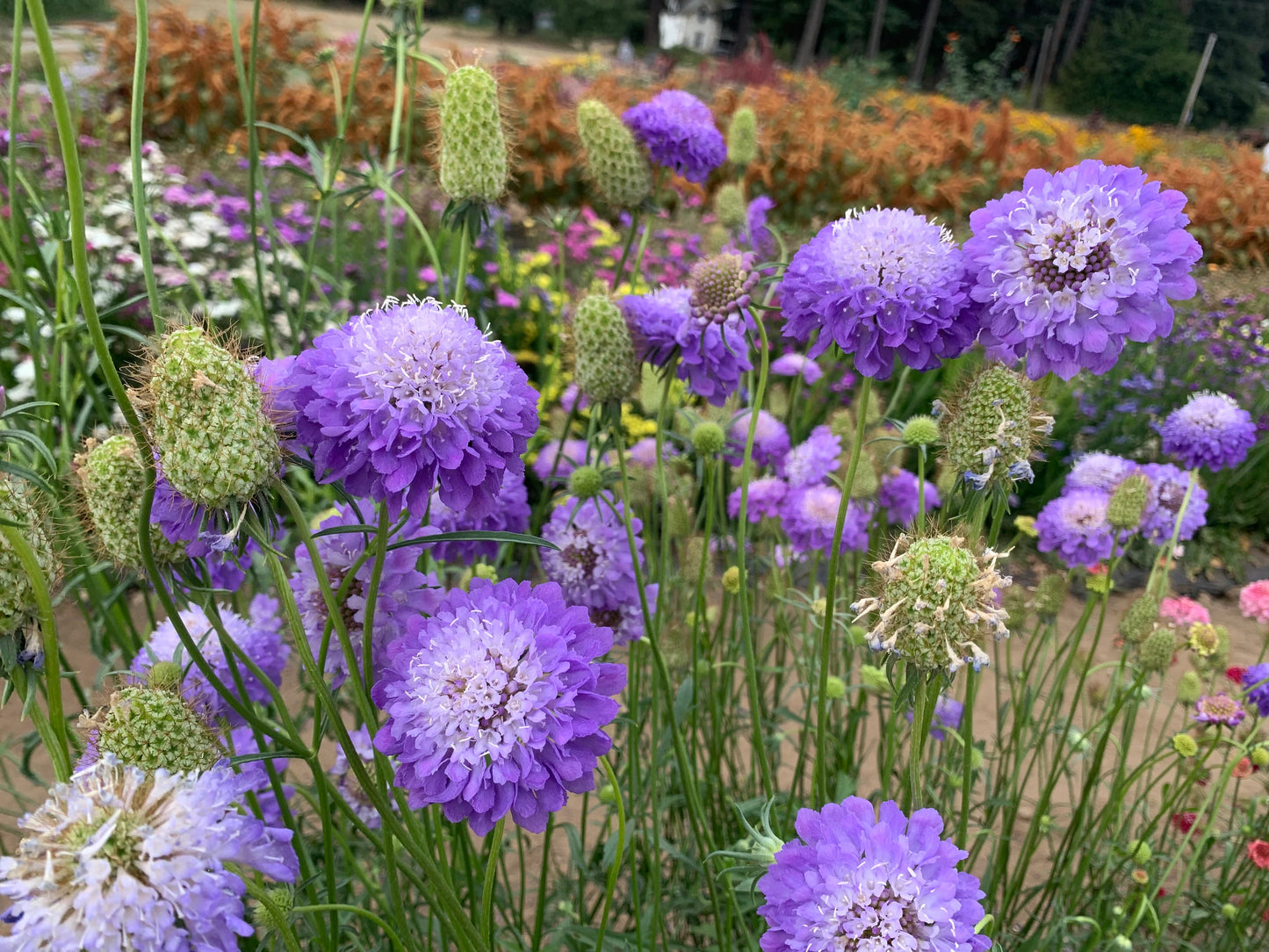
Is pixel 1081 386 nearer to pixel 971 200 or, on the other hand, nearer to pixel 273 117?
pixel 971 200

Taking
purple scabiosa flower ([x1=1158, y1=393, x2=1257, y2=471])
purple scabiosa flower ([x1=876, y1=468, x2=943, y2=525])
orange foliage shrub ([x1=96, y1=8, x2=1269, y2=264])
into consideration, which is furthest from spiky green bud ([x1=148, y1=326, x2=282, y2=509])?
orange foliage shrub ([x1=96, y1=8, x2=1269, y2=264])

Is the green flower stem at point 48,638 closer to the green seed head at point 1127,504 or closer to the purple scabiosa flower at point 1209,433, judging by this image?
the green seed head at point 1127,504

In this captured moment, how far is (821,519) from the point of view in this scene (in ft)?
7.48

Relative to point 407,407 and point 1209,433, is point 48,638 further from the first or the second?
point 1209,433

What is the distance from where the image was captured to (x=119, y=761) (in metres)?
0.89

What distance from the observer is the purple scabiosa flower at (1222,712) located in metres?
1.80

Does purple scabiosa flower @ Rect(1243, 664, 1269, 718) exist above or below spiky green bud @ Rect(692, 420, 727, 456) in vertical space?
below

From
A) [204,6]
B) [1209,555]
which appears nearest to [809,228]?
[1209,555]

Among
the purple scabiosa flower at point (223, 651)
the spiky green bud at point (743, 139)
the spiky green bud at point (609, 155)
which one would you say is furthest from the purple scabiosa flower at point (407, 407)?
the spiky green bud at point (743, 139)

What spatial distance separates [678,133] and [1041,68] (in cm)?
2445

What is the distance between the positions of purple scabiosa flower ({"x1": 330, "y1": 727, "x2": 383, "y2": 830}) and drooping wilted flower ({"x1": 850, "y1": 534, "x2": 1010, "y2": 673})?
1.08 metres

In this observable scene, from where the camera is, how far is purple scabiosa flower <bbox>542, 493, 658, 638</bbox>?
→ 1.65 meters

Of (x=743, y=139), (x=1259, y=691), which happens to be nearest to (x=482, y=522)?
(x=743, y=139)

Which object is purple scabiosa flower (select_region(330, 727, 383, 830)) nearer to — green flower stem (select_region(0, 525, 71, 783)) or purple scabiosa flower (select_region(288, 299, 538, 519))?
green flower stem (select_region(0, 525, 71, 783))
